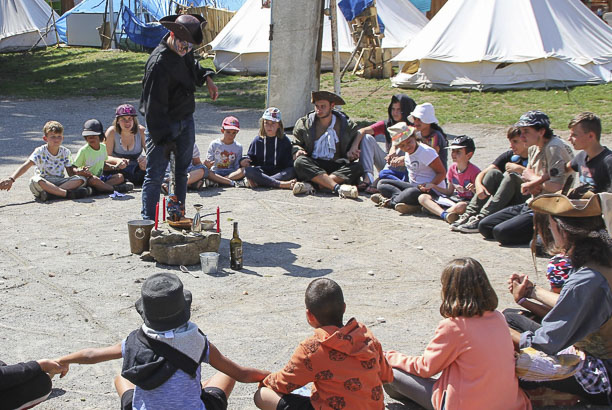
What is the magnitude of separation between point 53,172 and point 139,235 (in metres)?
2.59

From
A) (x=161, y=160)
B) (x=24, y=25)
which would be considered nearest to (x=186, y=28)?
(x=161, y=160)

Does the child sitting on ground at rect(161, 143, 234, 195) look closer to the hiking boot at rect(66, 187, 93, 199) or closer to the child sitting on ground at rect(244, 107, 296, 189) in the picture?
the child sitting on ground at rect(244, 107, 296, 189)

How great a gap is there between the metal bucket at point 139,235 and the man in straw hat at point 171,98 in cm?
38

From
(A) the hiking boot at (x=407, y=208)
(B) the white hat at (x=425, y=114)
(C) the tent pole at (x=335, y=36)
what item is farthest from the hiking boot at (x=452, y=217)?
(C) the tent pole at (x=335, y=36)

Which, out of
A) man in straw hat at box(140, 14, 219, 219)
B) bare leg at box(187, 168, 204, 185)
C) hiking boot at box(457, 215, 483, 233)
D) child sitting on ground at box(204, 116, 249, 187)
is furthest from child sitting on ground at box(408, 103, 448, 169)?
man in straw hat at box(140, 14, 219, 219)

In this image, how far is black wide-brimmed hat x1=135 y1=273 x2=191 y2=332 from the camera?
3125 millimetres

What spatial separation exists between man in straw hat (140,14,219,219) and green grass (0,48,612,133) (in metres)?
8.16

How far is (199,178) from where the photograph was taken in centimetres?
906

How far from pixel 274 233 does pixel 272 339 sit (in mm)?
2650

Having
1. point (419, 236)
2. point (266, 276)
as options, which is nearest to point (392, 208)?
point (419, 236)

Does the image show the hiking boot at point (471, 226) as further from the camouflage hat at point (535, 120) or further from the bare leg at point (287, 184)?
the bare leg at point (287, 184)

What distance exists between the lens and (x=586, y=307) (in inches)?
136

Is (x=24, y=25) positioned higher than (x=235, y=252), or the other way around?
(x=24, y=25)

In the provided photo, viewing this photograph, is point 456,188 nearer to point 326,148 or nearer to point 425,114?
point 425,114
